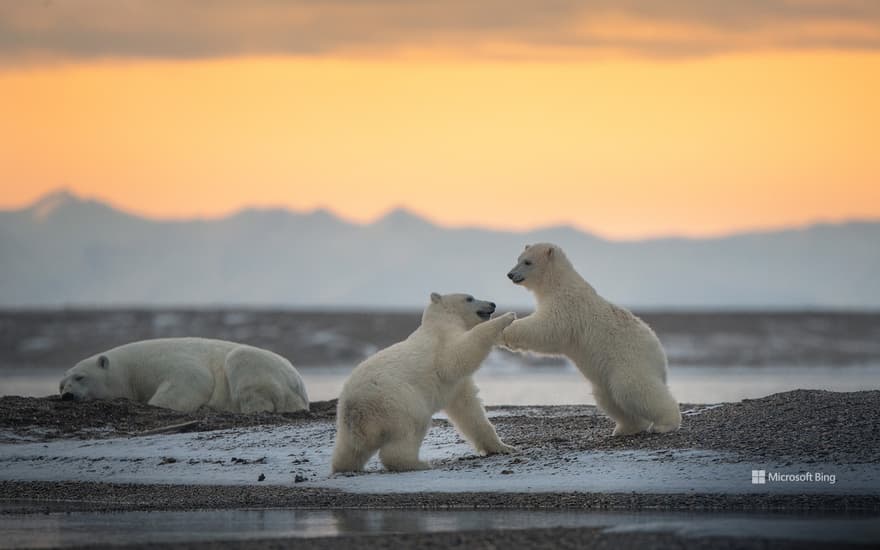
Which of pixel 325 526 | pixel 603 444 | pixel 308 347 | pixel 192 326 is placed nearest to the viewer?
pixel 325 526

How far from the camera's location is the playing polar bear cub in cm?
2028

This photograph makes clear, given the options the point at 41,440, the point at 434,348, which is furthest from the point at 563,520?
the point at 41,440

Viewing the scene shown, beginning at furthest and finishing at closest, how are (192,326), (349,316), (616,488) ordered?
(349,316), (192,326), (616,488)

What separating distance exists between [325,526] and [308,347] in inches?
1765

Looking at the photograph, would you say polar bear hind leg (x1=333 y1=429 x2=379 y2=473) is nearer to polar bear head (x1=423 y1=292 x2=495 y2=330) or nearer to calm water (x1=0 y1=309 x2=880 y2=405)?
polar bear head (x1=423 y1=292 x2=495 y2=330)

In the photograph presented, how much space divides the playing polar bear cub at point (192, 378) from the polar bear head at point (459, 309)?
4994 millimetres

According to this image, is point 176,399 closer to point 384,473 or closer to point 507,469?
point 384,473

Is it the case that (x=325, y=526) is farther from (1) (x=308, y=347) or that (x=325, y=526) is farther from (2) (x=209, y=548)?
(1) (x=308, y=347)

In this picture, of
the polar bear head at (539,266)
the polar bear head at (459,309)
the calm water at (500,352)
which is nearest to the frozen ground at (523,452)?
the polar bear head at (459,309)

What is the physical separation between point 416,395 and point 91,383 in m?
7.94

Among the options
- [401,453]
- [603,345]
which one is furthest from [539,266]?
[401,453]

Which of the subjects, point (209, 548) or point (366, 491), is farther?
point (366, 491)

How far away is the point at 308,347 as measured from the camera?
56.9m

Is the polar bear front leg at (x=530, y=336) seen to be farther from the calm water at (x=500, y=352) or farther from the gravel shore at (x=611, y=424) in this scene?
the calm water at (x=500, y=352)
